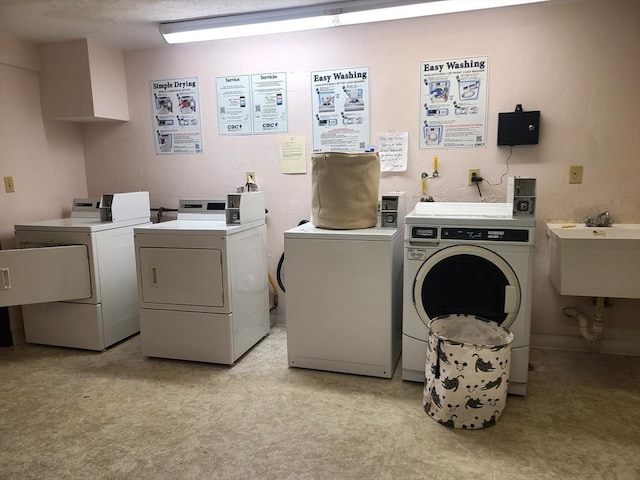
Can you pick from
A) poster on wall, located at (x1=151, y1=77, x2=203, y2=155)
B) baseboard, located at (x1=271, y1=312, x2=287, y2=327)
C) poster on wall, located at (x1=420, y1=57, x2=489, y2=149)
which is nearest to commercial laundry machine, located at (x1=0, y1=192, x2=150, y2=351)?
poster on wall, located at (x1=151, y1=77, x2=203, y2=155)

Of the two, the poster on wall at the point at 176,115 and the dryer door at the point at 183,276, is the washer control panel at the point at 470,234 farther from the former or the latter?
the poster on wall at the point at 176,115

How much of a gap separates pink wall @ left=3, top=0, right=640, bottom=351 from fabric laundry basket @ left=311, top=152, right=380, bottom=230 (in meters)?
0.60

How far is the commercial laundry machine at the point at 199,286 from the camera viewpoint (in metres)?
2.83

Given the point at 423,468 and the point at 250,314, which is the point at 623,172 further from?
the point at 250,314

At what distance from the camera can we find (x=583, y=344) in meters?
3.05

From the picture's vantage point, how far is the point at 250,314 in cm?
316

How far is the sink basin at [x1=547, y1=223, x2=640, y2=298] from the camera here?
2.32m

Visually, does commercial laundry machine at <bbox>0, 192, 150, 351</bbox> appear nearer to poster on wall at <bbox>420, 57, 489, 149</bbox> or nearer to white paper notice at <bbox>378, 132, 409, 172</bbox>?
white paper notice at <bbox>378, 132, 409, 172</bbox>

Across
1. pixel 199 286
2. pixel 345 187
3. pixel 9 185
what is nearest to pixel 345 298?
pixel 345 187

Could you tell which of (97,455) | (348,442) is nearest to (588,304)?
(348,442)

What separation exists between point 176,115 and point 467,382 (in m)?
2.99

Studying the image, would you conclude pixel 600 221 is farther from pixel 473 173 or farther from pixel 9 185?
pixel 9 185

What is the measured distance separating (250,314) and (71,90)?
2.30m

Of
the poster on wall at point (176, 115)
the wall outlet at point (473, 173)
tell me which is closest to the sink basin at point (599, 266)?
the wall outlet at point (473, 173)
